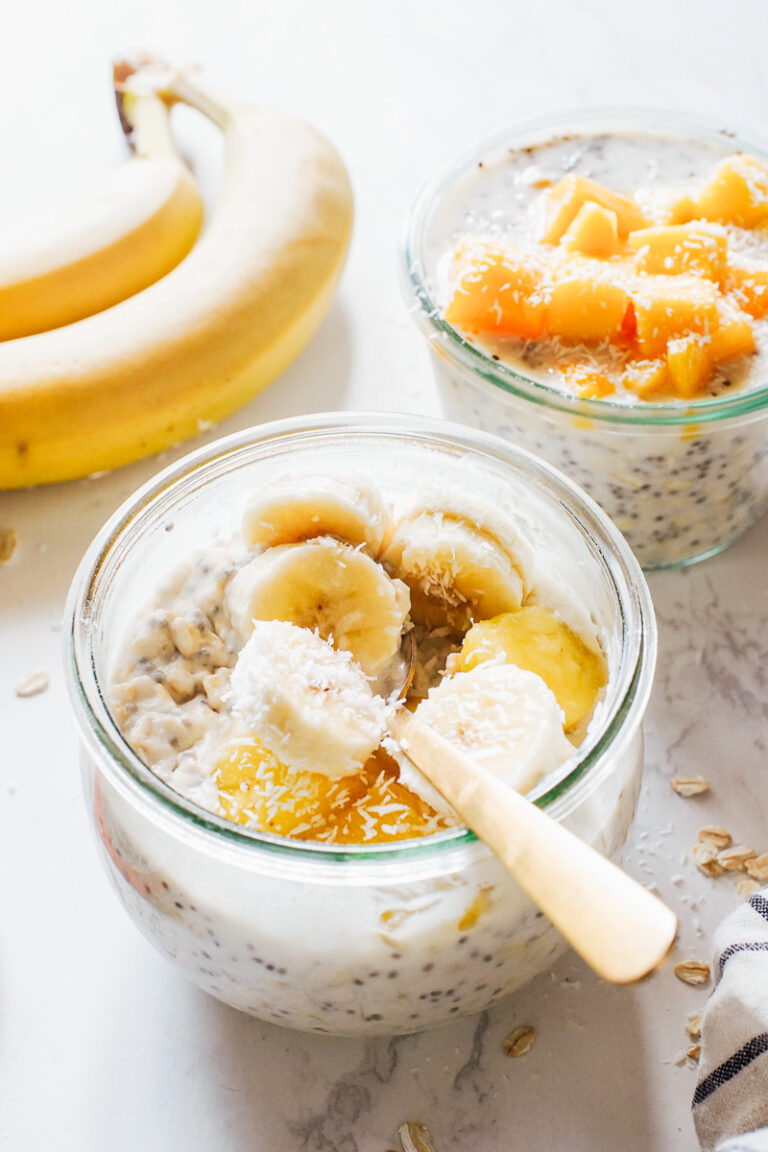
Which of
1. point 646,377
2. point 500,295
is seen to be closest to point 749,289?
point 646,377

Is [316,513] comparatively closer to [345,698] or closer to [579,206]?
[345,698]

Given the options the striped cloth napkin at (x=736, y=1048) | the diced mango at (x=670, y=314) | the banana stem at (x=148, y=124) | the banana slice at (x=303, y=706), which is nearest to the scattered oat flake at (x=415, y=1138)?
the striped cloth napkin at (x=736, y=1048)

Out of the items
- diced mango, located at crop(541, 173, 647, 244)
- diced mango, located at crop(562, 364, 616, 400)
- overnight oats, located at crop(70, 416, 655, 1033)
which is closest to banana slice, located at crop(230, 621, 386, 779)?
overnight oats, located at crop(70, 416, 655, 1033)

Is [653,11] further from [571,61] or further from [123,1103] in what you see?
[123,1103]

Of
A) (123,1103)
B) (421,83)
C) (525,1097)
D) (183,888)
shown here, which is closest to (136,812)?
(183,888)

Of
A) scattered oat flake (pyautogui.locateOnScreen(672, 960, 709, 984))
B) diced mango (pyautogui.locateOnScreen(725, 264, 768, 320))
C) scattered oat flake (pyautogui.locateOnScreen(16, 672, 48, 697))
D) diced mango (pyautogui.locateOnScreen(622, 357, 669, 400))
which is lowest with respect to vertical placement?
scattered oat flake (pyautogui.locateOnScreen(16, 672, 48, 697))

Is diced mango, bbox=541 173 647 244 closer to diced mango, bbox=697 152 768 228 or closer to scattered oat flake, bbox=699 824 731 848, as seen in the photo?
diced mango, bbox=697 152 768 228
